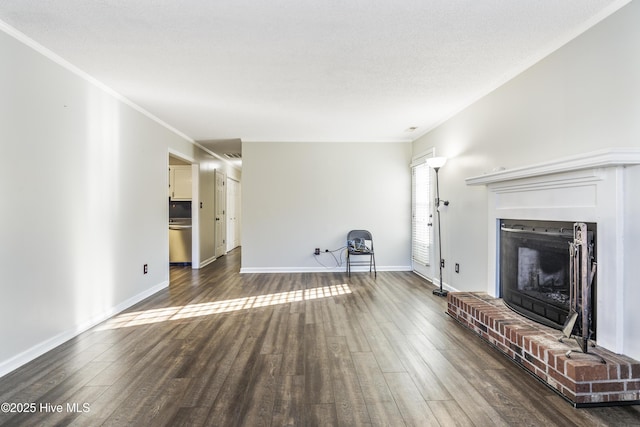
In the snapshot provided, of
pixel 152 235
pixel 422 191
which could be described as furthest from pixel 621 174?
pixel 152 235

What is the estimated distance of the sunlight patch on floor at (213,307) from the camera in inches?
126

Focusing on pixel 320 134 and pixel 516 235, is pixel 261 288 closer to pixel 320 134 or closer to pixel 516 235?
pixel 320 134

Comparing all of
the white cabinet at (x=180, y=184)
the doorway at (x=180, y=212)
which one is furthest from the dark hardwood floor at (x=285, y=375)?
the white cabinet at (x=180, y=184)

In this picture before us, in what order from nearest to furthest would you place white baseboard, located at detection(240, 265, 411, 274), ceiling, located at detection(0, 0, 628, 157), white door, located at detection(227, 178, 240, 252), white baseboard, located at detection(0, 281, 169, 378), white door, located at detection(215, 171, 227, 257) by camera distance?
1. ceiling, located at detection(0, 0, 628, 157)
2. white baseboard, located at detection(0, 281, 169, 378)
3. white baseboard, located at detection(240, 265, 411, 274)
4. white door, located at detection(215, 171, 227, 257)
5. white door, located at detection(227, 178, 240, 252)

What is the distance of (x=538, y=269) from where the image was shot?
8.29 ft

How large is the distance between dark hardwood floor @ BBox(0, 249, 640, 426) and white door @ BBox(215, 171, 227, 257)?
399cm

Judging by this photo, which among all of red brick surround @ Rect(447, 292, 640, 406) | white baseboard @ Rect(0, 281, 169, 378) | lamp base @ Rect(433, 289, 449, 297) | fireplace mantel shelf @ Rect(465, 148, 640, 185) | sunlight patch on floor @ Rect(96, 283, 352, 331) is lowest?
sunlight patch on floor @ Rect(96, 283, 352, 331)

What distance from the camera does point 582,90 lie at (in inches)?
86.8

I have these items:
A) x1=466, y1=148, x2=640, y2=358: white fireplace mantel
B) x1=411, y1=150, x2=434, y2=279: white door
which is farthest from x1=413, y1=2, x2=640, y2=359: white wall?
x1=411, y1=150, x2=434, y2=279: white door

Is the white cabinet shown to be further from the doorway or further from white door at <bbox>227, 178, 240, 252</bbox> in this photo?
white door at <bbox>227, 178, 240, 252</bbox>

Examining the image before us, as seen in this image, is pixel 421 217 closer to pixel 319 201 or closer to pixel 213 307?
pixel 319 201

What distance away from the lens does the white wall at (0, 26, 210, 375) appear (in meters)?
2.21

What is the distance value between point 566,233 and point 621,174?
1.74 ft

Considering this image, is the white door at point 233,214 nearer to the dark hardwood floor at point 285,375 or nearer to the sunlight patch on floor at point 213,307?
the sunlight patch on floor at point 213,307
